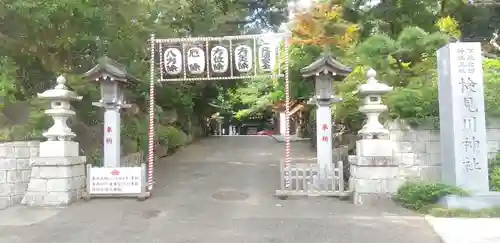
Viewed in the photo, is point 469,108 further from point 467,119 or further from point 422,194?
point 422,194

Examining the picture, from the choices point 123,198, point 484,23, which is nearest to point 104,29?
point 123,198

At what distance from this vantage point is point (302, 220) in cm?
828

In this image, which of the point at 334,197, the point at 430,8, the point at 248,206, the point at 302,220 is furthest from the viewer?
the point at 430,8

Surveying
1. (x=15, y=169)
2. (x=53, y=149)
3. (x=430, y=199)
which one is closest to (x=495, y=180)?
(x=430, y=199)

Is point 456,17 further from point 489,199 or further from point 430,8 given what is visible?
point 489,199

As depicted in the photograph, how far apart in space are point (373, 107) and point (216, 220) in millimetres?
4518

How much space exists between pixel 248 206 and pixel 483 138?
203 inches

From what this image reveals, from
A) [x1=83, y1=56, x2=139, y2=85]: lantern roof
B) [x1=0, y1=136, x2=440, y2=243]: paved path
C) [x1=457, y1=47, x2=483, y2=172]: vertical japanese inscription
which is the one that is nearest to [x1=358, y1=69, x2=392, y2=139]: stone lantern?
[x1=457, y1=47, x2=483, y2=172]: vertical japanese inscription

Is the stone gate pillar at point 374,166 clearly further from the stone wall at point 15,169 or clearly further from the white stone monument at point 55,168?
the stone wall at point 15,169

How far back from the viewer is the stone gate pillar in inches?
380

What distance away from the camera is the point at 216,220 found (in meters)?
8.35

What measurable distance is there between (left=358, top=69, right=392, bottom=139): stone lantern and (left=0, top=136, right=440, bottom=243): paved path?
1723 mm

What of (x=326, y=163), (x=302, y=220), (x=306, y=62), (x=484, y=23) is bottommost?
(x=302, y=220)

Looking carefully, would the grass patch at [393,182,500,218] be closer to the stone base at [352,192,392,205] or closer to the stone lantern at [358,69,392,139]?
the stone base at [352,192,392,205]
